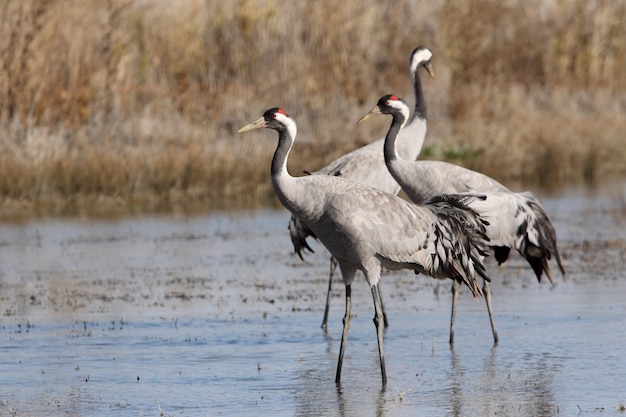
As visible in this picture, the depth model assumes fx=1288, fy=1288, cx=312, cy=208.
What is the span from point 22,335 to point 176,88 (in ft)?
38.5

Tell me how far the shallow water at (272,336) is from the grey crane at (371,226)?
0.55 meters

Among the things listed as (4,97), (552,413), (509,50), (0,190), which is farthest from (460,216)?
(509,50)

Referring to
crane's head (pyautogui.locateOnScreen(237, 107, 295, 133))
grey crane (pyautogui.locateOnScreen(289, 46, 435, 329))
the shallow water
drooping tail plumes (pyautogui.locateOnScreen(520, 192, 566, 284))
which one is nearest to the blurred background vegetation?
the shallow water

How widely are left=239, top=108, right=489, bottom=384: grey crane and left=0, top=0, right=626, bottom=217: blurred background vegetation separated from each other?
9155 millimetres

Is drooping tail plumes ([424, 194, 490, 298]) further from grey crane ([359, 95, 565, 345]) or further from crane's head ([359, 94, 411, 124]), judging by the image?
crane's head ([359, 94, 411, 124])

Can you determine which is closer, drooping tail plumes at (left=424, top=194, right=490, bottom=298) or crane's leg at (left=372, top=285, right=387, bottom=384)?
crane's leg at (left=372, top=285, right=387, bottom=384)

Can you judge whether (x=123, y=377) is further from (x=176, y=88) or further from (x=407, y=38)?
(x=407, y=38)

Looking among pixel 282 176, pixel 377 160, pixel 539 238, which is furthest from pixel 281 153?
A: pixel 377 160

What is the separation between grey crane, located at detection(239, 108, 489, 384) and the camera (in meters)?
7.68

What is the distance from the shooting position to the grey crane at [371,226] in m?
7.68

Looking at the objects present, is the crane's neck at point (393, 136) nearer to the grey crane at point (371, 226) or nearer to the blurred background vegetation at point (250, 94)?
the grey crane at point (371, 226)

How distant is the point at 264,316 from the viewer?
32.4 ft

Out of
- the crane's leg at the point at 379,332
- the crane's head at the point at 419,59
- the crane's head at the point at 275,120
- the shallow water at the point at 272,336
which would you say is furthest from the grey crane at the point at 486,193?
the crane's head at the point at 419,59

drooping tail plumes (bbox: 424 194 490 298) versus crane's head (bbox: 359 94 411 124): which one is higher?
crane's head (bbox: 359 94 411 124)
